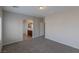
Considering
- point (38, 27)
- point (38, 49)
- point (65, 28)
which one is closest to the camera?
point (38, 49)

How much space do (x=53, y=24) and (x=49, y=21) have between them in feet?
2.08

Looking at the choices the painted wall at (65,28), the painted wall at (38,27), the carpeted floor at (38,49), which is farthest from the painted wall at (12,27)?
the painted wall at (65,28)

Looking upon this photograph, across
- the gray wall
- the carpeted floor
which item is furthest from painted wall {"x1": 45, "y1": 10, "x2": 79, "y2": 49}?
the gray wall

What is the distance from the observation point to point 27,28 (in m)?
10.5

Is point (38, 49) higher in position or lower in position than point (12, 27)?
lower

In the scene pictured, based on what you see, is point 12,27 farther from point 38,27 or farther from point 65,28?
point 65,28

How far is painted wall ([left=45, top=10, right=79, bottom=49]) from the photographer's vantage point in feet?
14.5

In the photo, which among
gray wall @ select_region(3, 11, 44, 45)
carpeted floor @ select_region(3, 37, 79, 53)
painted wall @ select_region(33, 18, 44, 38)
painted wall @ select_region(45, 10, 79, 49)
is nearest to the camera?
carpeted floor @ select_region(3, 37, 79, 53)

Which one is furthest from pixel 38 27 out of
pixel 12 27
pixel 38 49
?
pixel 38 49

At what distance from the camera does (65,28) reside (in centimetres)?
512

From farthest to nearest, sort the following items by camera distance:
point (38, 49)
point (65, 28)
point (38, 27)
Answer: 1. point (38, 27)
2. point (65, 28)
3. point (38, 49)

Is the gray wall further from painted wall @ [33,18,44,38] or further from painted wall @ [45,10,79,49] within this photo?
painted wall @ [45,10,79,49]

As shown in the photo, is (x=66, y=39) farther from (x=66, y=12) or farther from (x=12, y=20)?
(x=12, y=20)
